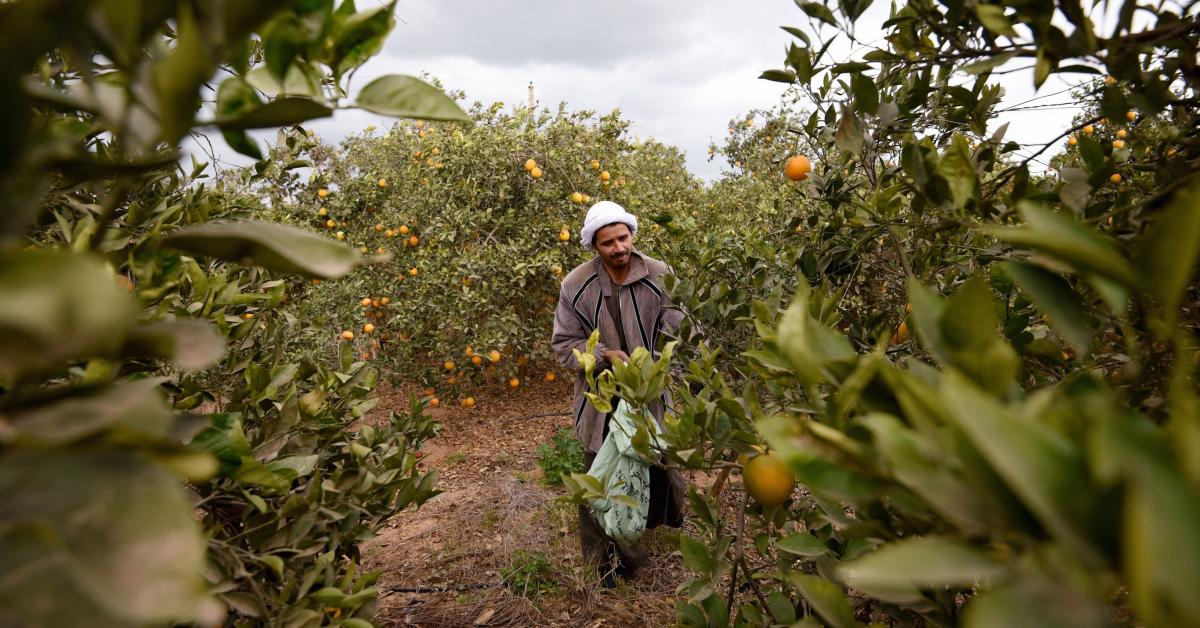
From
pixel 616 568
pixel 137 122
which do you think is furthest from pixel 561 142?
pixel 137 122

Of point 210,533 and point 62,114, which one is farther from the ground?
point 62,114

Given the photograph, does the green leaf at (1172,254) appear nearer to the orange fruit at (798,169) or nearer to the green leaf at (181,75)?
the green leaf at (181,75)

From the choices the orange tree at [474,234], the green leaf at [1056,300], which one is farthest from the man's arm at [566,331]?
the green leaf at [1056,300]

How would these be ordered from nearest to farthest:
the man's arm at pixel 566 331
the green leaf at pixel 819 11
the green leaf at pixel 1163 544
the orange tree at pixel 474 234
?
the green leaf at pixel 1163 544
the green leaf at pixel 819 11
the man's arm at pixel 566 331
the orange tree at pixel 474 234

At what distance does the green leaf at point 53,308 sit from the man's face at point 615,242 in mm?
2992

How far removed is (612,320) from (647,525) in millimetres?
1046

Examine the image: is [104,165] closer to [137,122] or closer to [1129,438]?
[137,122]

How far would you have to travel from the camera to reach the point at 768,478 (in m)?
1.11

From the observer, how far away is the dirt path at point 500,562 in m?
2.93

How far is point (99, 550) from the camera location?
0.31 meters

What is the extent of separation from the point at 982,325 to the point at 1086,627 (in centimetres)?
24

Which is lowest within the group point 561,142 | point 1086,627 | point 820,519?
point 820,519

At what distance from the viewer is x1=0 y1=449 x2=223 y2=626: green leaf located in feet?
1.00

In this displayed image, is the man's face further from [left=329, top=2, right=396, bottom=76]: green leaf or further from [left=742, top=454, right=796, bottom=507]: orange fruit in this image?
[left=329, top=2, right=396, bottom=76]: green leaf
